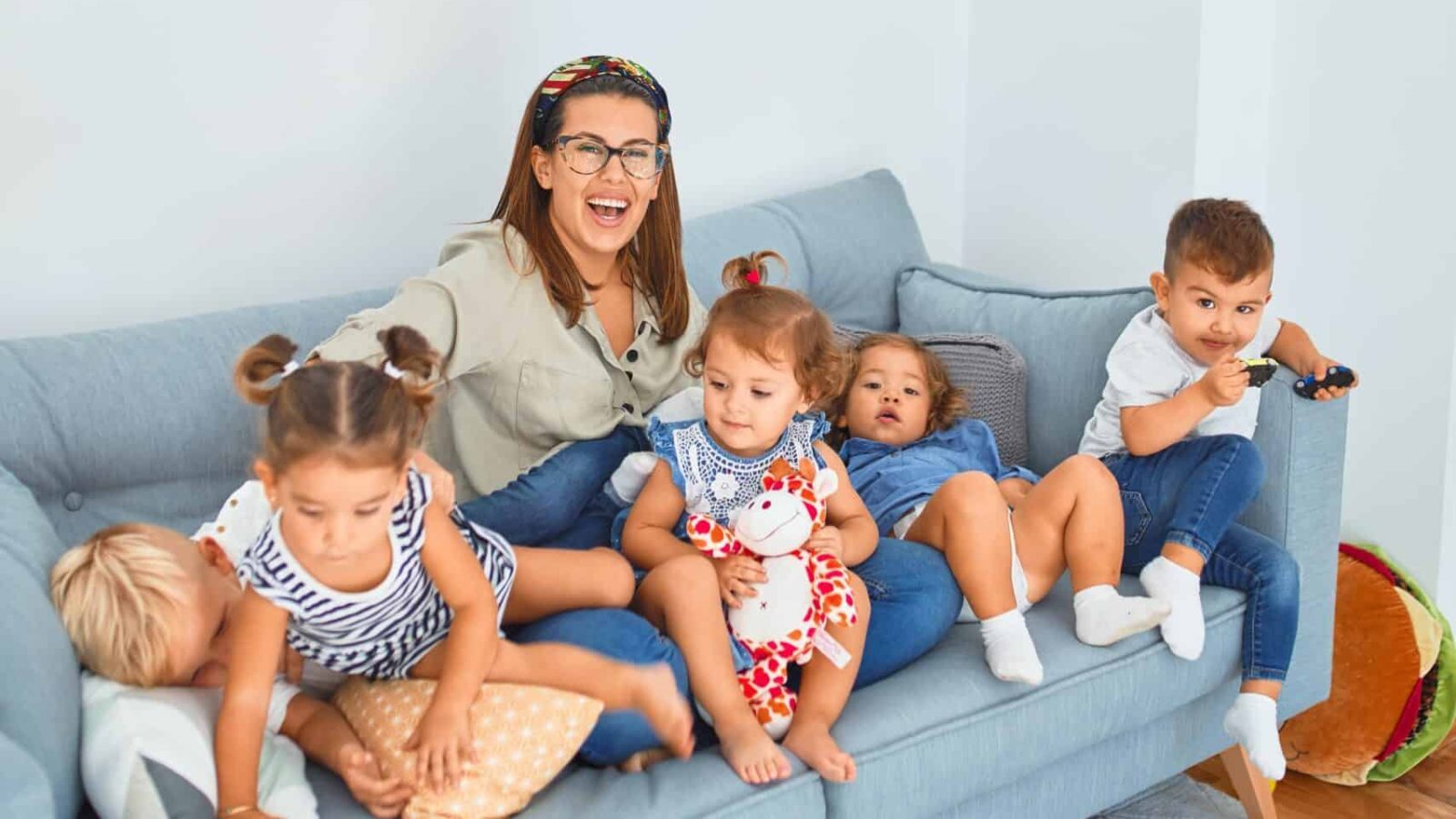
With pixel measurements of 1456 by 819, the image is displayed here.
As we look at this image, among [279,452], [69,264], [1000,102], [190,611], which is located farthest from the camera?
[1000,102]

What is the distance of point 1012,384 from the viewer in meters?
2.47

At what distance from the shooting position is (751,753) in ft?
5.45

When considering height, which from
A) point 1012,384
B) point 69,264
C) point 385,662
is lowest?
point 385,662

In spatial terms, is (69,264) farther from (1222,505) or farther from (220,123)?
(1222,505)

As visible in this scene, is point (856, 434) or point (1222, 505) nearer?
point (1222, 505)

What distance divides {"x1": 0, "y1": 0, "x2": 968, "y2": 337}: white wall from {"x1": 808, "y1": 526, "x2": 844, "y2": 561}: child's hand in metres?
0.98

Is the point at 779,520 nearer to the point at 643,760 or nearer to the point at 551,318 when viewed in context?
the point at 643,760

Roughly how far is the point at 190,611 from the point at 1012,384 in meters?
1.45

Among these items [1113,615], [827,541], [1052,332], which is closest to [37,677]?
[827,541]

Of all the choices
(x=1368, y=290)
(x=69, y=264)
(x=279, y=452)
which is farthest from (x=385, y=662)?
(x=1368, y=290)

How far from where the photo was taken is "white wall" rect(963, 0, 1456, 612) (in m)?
2.63

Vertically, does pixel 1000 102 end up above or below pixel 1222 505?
above

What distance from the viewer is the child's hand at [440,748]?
1532 millimetres

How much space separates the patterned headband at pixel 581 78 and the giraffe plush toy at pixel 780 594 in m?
0.62
